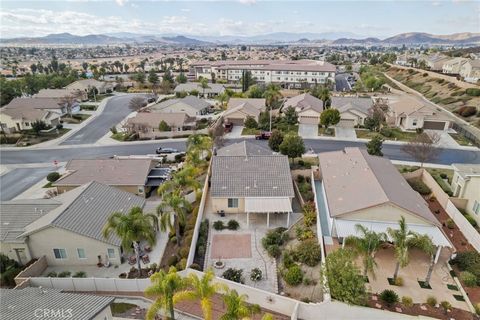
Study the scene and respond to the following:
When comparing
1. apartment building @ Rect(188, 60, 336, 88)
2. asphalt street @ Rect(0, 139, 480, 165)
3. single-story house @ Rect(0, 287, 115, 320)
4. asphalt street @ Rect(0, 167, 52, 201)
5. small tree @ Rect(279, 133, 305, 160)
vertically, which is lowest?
asphalt street @ Rect(0, 167, 52, 201)

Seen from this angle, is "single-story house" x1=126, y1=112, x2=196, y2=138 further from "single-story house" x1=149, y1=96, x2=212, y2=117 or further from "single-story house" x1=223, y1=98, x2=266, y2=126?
"single-story house" x1=223, y1=98, x2=266, y2=126

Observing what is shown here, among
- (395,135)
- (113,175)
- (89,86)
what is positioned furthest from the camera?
(89,86)

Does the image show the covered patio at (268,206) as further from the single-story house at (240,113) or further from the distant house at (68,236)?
the single-story house at (240,113)

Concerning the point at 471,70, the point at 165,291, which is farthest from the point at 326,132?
the point at 471,70

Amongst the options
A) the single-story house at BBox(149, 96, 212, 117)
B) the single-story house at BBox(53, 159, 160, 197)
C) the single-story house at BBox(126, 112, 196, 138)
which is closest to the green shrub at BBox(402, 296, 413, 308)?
the single-story house at BBox(53, 159, 160, 197)

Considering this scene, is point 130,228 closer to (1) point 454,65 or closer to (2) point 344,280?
(2) point 344,280

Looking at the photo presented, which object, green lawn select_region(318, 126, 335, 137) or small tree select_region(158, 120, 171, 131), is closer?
green lawn select_region(318, 126, 335, 137)

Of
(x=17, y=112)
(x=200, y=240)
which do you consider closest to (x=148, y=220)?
(x=200, y=240)
